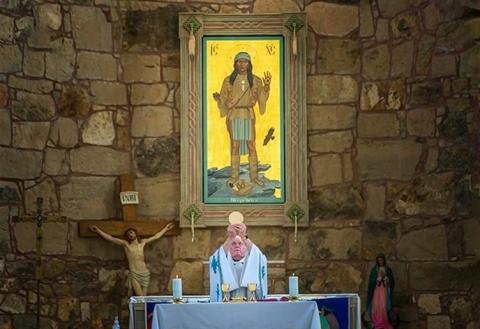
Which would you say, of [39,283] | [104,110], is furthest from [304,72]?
[39,283]

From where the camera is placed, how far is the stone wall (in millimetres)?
9914

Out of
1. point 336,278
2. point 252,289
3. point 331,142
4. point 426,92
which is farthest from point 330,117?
point 252,289

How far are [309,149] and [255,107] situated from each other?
664 millimetres

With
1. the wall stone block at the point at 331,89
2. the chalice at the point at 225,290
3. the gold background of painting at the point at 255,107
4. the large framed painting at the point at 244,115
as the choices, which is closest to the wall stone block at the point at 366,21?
the wall stone block at the point at 331,89

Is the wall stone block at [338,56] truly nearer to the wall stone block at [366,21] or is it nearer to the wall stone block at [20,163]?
the wall stone block at [366,21]

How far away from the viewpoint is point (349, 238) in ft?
33.6

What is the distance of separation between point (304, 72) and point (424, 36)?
1.19 m

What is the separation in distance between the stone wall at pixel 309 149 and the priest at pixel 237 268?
4.14ft

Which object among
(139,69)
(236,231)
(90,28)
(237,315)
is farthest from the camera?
(139,69)

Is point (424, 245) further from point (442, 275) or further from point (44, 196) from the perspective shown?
point (44, 196)

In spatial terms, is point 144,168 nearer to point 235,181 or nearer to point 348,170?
point 235,181

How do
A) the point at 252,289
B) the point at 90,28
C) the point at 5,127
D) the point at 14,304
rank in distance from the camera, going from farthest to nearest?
the point at 90,28 → the point at 5,127 → the point at 14,304 → the point at 252,289

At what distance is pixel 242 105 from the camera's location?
10.4 m

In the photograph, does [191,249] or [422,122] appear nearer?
[422,122]
